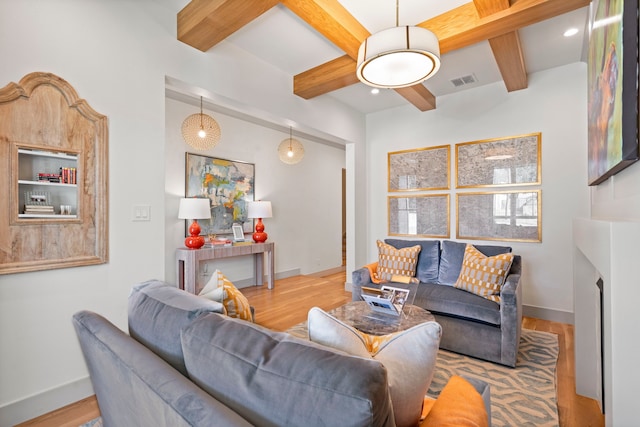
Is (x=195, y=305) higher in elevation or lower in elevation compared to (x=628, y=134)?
lower

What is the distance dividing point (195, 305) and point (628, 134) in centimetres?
157

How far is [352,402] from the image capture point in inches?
22.7

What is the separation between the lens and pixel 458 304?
262 centimetres

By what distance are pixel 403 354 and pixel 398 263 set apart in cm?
253

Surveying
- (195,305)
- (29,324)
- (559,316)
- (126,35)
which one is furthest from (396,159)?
Result: (29,324)

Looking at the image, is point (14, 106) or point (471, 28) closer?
point (14, 106)

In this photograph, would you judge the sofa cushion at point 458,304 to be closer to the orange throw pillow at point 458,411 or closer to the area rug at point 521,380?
the area rug at point 521,380

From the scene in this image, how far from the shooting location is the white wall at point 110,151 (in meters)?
1.81

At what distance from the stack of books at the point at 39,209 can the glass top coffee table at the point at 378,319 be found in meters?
2.04

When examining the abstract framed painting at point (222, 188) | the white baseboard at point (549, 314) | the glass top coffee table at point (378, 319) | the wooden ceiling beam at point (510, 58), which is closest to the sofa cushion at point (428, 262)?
the glass top coffee table at point (378, 319)

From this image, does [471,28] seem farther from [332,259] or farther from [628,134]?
[332,259]

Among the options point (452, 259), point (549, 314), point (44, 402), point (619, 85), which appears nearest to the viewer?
point (619, 85)

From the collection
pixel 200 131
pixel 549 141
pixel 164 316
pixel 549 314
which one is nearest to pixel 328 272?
pixel 549 314

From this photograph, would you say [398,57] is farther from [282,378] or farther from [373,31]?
[282,378]
